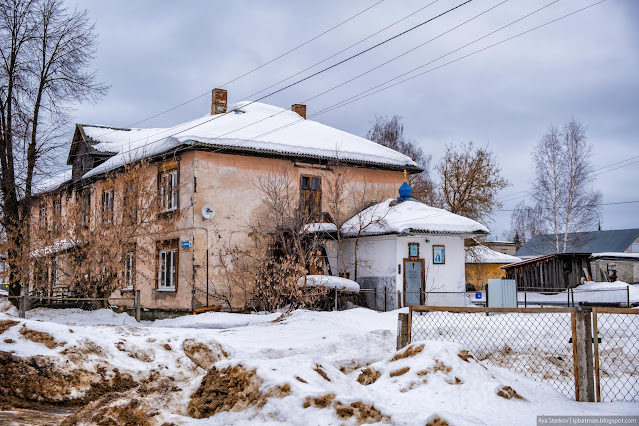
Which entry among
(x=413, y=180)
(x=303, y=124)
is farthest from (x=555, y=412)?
(x=413, y=180)

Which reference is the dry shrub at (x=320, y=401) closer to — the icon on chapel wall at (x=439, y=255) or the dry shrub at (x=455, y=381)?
the dry shrub at (x=455, y=381)

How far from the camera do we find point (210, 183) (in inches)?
882

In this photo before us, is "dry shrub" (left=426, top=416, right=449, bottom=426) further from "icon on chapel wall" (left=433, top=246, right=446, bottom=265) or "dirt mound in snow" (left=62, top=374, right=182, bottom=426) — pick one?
"icon on chapel wall" (left=433, top=246, right=446, bottom=265)

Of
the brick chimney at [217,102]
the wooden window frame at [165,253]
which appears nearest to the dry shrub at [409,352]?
the wooden window frame at [165,253]

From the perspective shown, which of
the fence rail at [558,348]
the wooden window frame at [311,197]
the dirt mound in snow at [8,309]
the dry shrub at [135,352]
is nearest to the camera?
the fence rail at [558,348]

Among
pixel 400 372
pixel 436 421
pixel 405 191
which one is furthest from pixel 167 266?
pixel 436 421

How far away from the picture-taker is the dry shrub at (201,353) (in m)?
9.82

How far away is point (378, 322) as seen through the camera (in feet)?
57.6

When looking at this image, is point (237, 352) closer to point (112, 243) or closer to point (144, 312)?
point (112, 243)

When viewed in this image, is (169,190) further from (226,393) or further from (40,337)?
(226,393)

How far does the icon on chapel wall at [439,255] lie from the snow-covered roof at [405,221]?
87 centimetres

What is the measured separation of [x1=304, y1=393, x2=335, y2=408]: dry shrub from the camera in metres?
5.17

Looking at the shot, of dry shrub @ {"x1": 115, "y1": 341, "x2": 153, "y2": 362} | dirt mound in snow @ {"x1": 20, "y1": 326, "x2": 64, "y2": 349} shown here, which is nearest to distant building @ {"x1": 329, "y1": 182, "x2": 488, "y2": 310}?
dry shrub @ {"x1": 115, "y1": 341, "x2": 153, "y2": 362}

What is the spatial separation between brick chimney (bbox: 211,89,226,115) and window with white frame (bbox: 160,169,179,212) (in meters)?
5.08
